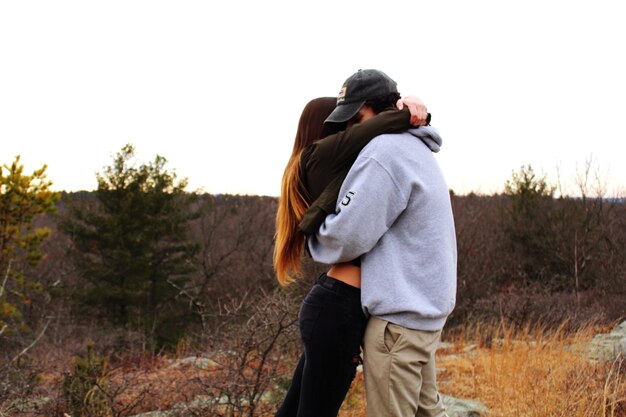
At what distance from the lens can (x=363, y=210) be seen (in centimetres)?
190

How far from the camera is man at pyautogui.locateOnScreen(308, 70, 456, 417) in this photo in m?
1.91

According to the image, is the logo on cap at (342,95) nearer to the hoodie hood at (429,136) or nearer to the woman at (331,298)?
the woman at (331,298)

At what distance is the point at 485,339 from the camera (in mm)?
8469

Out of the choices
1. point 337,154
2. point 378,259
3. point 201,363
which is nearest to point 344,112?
point 337,154

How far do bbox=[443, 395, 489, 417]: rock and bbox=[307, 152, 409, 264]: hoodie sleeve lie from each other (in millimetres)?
2396

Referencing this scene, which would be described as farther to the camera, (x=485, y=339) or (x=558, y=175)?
(x=558, y=175)

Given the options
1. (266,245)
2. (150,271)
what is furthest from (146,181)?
(266,245)

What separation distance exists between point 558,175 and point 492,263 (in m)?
4.41

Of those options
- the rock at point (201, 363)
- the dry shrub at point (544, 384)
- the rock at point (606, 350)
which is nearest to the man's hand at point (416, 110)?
the dry shrub at point (544, 384)

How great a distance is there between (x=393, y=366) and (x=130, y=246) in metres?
20.2

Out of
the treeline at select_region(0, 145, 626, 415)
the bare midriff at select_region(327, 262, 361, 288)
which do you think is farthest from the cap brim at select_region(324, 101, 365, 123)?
the treeline at select_region(0, 145, 626, 415)

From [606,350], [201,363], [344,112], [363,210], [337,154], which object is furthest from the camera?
[606,350]

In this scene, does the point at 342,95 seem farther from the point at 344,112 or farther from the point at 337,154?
the point at 337,154

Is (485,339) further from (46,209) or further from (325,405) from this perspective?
(46,209)
